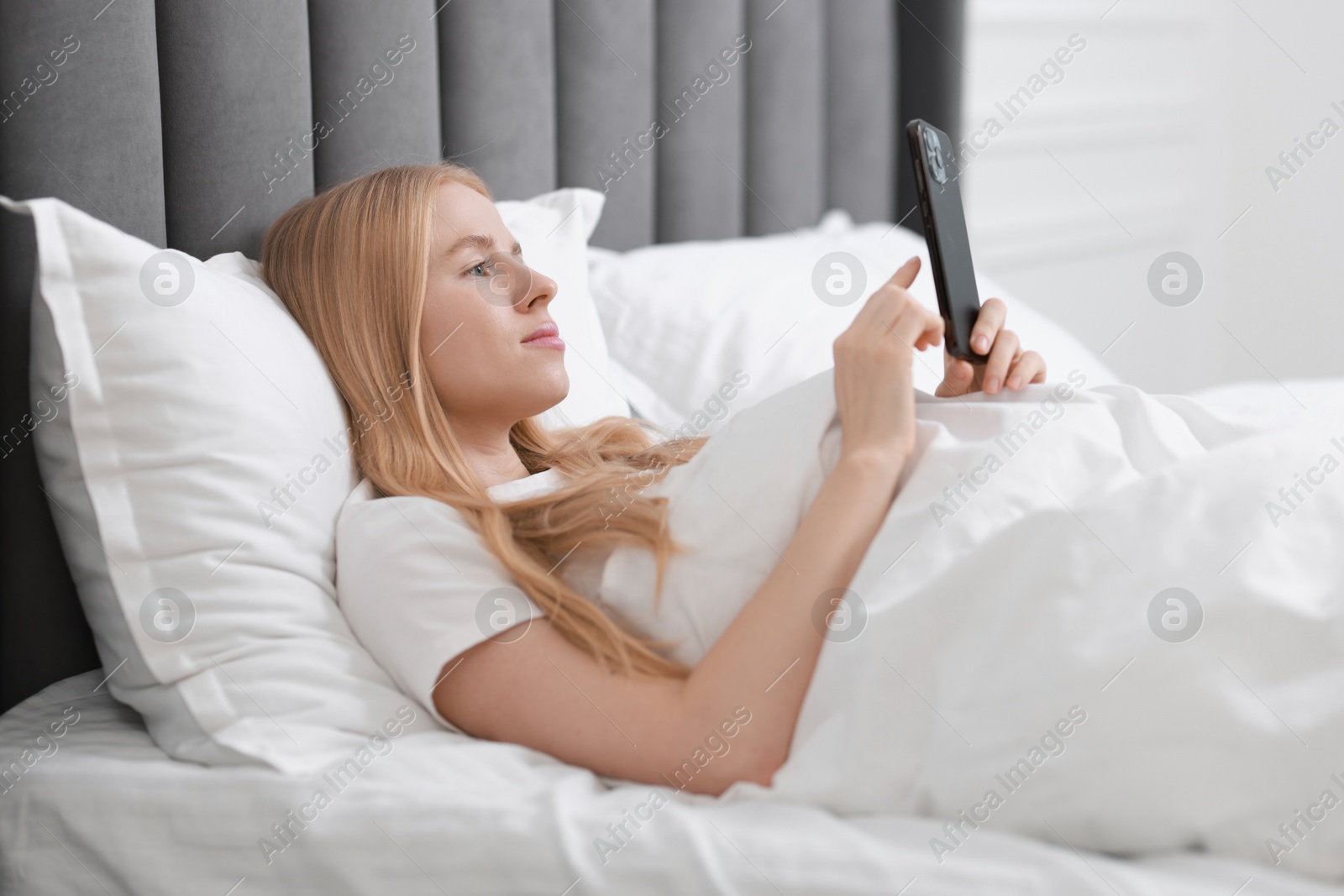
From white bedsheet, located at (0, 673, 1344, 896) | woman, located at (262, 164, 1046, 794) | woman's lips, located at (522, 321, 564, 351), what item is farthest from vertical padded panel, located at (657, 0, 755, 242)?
white bedsheet, located at (0, 673, 1344, 896)

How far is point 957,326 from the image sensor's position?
906mm

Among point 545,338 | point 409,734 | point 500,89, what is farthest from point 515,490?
point 500,89

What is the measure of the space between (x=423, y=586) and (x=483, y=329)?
294 mm

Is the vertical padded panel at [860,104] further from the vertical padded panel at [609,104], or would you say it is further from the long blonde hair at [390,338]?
the long blonde hair at [390,338]

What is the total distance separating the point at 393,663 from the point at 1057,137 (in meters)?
2.19

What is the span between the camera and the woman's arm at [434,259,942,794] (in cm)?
72

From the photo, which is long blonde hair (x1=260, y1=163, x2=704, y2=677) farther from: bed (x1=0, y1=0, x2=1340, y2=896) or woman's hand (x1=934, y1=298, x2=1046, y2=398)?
woman's hand (x1=934, y1=298, x2=1046, y2=398)

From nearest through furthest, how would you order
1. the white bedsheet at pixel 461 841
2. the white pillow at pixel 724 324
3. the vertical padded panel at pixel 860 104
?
the white bedsheet at pixel 461 841
the white pillow at pixel 724 324
the vertical padded panel at pixel 860 104

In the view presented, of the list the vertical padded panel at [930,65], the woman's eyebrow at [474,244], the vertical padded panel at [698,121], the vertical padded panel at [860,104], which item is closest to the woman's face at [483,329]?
the woman's eyebrow at [474,244]

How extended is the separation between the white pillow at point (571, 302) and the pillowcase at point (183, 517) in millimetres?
397

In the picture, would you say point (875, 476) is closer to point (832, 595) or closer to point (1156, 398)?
point (832, 595)

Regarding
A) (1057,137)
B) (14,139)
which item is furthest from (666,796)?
(1057,137)

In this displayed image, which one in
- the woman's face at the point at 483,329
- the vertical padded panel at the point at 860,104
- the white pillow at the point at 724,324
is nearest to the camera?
the woman's face at the point at 483,329

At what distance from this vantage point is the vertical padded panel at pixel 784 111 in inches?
68.1
